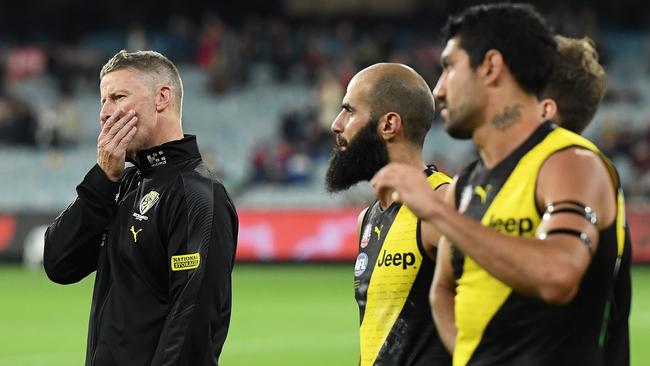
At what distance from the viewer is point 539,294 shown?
126 inches

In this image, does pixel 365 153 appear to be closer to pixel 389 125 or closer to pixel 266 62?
pixel 389 125

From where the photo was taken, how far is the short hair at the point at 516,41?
136 inches

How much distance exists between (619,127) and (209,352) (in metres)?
22.2

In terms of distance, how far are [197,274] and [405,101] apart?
1.08m

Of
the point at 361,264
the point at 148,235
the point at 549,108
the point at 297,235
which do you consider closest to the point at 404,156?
the point at 361,264

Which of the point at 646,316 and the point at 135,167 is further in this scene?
the point at 646,316

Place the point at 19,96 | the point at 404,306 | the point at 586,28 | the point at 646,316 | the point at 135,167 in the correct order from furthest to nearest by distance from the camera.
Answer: the point at 19,96, the point at 586,28, the point at 646,316, the point at 135,167, the point at 404,306

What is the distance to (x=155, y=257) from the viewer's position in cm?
467

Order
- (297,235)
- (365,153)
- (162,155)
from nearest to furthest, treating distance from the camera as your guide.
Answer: (365,153) → (162,155) → (297,235)

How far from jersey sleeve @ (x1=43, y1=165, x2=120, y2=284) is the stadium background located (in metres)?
12.5

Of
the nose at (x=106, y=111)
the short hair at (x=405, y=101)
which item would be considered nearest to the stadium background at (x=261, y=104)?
the nose at (x=106, y=111)

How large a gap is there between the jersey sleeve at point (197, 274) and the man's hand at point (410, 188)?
4.51 feet

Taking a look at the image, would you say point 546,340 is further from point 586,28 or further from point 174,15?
point 174,15

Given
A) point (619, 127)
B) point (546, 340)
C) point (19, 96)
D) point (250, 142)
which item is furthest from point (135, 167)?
point (19, 96)
